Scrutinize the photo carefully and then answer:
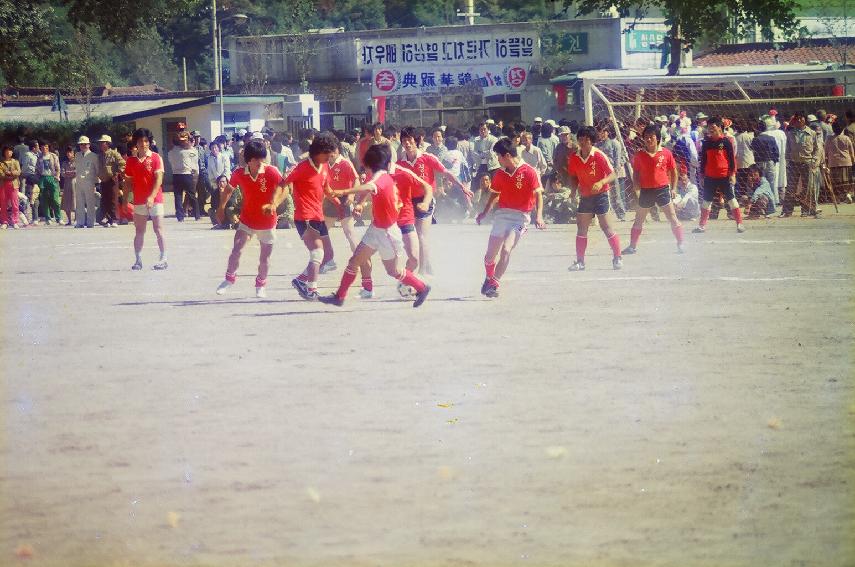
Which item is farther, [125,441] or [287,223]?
[287,223]

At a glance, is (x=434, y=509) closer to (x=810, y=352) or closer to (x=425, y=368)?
(x=425, y=368)

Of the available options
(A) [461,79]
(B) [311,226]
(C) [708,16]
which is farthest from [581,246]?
(A) [461,79]

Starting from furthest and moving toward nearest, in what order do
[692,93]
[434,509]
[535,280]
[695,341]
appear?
[692,93] → [535,280] → [695,341] → [434,509]

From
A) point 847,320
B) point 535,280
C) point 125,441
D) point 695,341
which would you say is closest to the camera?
point 125,441

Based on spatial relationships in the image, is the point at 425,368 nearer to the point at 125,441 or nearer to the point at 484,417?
the point at 484,417

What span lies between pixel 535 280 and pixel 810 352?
5.54 m

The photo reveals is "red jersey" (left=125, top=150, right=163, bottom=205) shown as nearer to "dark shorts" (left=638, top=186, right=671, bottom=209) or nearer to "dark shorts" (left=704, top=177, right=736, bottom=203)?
"dark shorts" (left=638, top=186, right=671, bottom=209)

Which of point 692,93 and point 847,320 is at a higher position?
point 692,93

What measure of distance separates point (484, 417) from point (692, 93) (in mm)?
24040

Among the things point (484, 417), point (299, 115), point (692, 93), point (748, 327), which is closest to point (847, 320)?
point (748, 327)

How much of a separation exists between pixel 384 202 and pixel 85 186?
16.0 metres

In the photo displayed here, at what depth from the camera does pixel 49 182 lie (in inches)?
1171

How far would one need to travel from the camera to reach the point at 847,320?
1157 centimetres

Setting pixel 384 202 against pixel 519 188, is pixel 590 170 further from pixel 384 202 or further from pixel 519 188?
pixel 384 202
